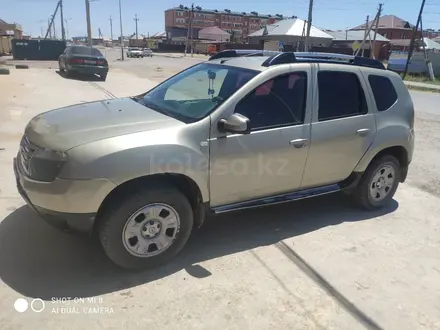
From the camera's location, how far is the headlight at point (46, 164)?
2773 mm

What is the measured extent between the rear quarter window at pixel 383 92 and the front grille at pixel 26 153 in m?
3.46


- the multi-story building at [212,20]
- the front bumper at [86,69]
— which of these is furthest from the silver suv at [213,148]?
the multi-story building at [212,20]

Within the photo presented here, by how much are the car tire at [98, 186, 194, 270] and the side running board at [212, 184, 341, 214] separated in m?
0.36

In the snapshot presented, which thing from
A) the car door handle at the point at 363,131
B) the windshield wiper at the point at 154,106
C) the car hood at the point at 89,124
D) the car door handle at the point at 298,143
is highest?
the windshield wiper at the point at 154,106

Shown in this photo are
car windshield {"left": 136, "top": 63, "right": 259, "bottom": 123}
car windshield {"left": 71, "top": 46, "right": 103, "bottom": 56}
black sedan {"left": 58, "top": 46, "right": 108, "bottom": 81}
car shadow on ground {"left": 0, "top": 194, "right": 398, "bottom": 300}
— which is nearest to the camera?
car shadow on ground {"left": 0, "top": 194, "right": 398, "bottom": 300}

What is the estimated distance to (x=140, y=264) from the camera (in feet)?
10.3

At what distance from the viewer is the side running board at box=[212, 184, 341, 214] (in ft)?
11.4

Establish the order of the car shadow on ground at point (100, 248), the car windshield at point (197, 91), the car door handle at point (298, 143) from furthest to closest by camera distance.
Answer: the car door handle at point (298, 143)
the car windshield at point (197, 91)
the car shadow on ground at point (100, 248)

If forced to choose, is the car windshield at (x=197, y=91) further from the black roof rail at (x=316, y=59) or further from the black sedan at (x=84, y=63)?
the black sedan at (x=84, y=63)

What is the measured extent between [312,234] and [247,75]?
1.75 meters

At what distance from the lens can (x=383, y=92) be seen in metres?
4.38

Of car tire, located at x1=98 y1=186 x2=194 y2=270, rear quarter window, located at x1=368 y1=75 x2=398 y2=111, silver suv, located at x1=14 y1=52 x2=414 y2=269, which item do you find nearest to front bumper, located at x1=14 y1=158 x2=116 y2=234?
silver suv, located at x1=14 y1=52 x2=414 y2=269

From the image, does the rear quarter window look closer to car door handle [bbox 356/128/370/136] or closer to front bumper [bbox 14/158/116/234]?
car door handle [bbox 356/128/370/136]

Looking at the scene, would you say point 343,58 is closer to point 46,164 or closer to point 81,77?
point 46,164
